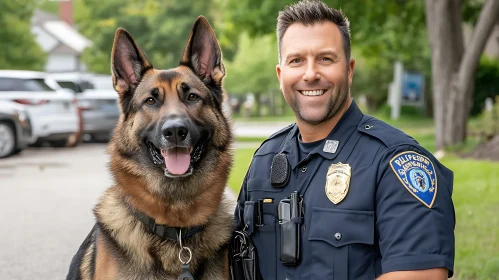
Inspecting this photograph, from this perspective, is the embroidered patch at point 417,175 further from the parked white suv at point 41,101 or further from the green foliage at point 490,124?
the parked white suv at point 41,101

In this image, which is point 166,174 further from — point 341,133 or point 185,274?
point 341,133

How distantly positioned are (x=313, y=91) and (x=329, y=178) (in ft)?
1.51

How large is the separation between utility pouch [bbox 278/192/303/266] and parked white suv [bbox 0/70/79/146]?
43.9ft

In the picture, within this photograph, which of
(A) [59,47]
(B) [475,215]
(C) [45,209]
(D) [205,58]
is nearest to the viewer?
(D) [205,58]

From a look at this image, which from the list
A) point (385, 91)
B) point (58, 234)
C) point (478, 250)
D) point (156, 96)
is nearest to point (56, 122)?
point (58, 234)

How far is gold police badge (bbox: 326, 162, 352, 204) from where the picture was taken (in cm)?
328

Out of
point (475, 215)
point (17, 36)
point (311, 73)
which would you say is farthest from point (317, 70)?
point (17, 36)

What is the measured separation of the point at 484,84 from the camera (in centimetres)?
2717

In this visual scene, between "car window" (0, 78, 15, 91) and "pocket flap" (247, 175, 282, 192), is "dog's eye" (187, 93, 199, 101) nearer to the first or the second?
"pocket flap" (247, 175, 282, 192)

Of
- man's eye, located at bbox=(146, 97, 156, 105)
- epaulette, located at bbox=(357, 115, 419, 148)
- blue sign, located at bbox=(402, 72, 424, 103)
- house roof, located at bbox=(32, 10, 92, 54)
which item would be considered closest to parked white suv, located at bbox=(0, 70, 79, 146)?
man's eye, located at bbox=(146, 97, 156, 105)

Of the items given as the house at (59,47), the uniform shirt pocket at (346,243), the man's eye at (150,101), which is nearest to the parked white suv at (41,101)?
the man's eye at (150,101)

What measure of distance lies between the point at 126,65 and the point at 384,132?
142 centimetres

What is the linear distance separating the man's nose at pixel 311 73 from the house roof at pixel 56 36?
243ft

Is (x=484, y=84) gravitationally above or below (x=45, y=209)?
above
